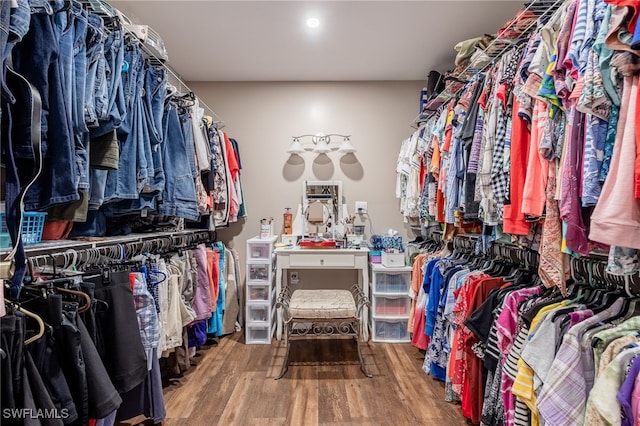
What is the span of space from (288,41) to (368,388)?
2.66 metres

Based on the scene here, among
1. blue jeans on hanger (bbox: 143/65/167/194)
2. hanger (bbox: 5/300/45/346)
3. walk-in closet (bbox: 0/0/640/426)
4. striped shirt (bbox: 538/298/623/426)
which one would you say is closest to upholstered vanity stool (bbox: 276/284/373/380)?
walk-in closet (bbox: 0/0/640/426)

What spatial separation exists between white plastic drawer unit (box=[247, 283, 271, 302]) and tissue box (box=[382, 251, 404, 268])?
1.03 meters

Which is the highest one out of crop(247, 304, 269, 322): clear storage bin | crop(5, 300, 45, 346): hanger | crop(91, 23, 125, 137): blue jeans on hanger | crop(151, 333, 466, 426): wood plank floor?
crop(91, 23, 125, 137): blue jeans on hanger

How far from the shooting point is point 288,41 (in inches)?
118

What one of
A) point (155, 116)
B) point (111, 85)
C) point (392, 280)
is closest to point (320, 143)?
point (392, 280)

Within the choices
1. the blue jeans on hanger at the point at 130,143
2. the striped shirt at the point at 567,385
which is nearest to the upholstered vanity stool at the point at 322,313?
the blue jeans on hanger at the point at 130,143

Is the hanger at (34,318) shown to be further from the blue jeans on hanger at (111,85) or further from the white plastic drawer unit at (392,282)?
the white plastic drawer unit at (392,282)

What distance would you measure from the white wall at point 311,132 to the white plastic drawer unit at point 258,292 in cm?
77

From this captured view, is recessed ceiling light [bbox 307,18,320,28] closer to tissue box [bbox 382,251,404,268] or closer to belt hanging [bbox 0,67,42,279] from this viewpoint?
tissue box [bbox 382,251,404,268]

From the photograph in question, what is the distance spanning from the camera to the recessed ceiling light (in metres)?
2.70

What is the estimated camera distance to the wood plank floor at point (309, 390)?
6.74ft

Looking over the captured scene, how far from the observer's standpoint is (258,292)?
3270mm

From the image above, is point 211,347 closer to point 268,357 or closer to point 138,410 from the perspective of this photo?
point 268,357

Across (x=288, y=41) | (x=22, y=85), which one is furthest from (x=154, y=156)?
(x=288, y=41)
